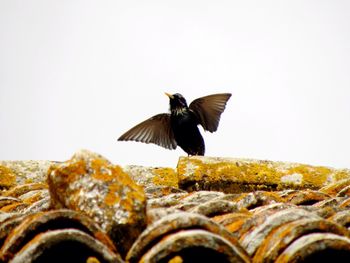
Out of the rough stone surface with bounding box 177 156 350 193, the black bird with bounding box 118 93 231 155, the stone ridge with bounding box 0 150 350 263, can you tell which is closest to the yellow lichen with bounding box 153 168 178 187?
the rough stone surface with bounding box 177 156 350 193

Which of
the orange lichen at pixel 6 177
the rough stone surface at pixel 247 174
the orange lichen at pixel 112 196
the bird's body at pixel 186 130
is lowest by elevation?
the orange lichen at pixel 6 177

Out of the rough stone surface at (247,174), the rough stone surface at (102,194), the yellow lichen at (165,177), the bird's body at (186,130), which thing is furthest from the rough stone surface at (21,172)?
the rough stone surface at (102,194)

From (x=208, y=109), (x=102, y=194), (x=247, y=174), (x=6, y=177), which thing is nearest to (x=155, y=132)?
(x=208, y=109)

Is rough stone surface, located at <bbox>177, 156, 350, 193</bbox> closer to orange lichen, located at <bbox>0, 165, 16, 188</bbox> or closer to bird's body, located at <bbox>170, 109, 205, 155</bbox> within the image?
orange lichen, located at <bbox>0, 165, 16, 188</bbox>

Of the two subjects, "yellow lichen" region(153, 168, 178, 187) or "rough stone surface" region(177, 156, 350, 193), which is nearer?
"rough stone surface" region(177, 156, 350, 193)

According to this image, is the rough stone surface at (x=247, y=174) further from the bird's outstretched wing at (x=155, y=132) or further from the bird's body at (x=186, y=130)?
the bird's outstretched wing at (x=155, y=132)

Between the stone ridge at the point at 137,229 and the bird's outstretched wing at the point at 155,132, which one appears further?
the bird's outstretched wing at the point at 155,132

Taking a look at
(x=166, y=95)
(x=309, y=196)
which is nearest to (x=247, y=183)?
(x=309, y=196)
